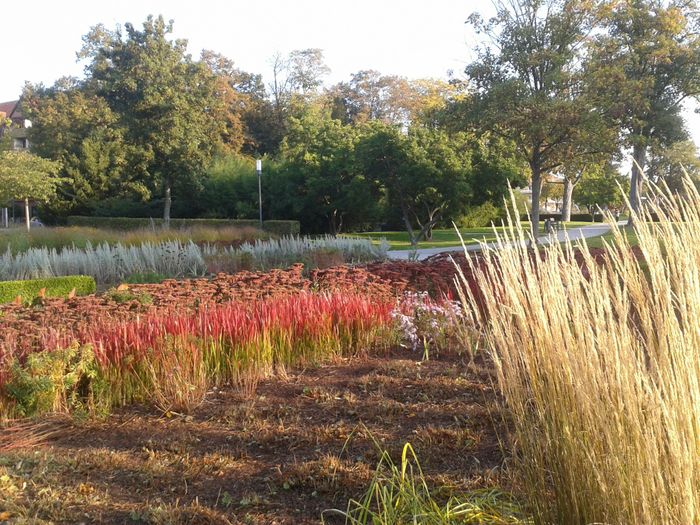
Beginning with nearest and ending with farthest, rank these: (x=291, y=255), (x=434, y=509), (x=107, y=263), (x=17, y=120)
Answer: (x=434, y=509) < (x=107, y=263) < (x=291, y=255) < (x=17, y=120)

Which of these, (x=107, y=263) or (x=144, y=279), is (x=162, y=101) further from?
(x=144, y=279)

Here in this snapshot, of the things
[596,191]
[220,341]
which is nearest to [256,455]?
[220,341]

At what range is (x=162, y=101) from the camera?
29.2m

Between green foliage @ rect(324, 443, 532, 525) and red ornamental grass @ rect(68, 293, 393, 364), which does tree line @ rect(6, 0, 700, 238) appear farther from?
green foliage @ rect(324, 443, 532, 525)

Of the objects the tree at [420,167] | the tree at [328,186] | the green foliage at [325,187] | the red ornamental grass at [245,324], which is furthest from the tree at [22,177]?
the red ornamental grass at [245,324]

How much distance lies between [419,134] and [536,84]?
5.41m

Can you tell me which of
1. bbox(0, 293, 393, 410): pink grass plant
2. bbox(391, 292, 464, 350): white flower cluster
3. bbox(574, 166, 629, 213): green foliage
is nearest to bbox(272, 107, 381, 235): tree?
bbox(574, 166, 629, 213): green foliage

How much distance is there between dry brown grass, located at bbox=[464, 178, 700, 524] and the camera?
65.1 inches

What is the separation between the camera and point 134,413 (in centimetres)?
391

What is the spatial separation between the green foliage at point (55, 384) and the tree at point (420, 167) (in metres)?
19.4

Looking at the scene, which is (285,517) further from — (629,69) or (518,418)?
(629,69)

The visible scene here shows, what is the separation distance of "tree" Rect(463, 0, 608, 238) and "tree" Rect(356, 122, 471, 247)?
123 inches

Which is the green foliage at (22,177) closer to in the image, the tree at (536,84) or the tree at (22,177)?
the tree at (22,177)

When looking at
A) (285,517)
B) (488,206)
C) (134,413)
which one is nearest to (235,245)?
(134,413)
